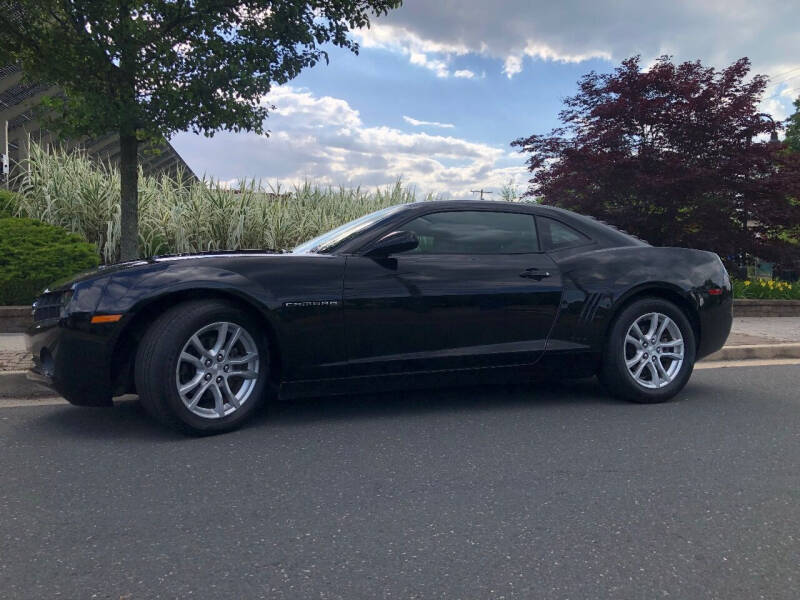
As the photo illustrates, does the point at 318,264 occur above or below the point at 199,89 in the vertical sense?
below

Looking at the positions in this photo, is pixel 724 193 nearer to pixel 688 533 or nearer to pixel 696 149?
pixel 696 149

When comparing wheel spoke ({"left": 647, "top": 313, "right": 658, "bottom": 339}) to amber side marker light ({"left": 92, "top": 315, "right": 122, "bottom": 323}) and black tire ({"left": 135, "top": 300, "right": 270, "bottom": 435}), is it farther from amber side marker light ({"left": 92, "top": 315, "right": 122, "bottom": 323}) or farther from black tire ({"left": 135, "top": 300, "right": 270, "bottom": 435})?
amber side marker light ({"left": 92, "top": 315, "right": 122, "bottom": 323})

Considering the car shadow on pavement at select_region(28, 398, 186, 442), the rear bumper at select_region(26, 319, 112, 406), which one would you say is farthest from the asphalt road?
the rear bumper at select_region(26, 319, 112, 406)

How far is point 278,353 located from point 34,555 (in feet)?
5.83

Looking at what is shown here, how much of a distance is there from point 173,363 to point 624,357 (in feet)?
9.63

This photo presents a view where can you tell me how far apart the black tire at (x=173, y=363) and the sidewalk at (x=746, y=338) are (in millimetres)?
1912

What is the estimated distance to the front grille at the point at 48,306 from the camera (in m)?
3.61

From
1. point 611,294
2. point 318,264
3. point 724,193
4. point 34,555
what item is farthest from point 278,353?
point 724,193

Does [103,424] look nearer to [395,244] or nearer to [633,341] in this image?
[395,244]

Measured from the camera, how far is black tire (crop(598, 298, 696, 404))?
445cm

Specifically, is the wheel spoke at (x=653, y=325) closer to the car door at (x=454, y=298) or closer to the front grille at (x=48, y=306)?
the car door at (x=454, y=298)

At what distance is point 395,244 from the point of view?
3.90 metres

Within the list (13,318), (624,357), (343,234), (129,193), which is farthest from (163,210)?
(624,357)

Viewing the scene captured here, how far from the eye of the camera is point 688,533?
2.45 meters
